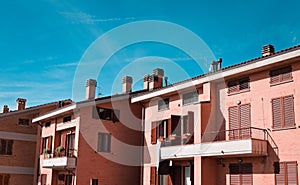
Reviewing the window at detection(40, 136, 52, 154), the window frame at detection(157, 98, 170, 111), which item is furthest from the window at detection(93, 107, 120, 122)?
the window at detection(40, 136, 52, 154)

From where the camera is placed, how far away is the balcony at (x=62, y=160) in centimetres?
2466

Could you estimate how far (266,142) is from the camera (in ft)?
57.6

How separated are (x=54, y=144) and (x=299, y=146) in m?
18.6

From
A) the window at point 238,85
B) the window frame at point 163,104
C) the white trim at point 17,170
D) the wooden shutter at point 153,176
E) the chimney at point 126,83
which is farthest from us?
the white trim at point 17,170

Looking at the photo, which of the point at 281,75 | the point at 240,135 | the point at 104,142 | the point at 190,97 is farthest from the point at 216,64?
the point at 104,142

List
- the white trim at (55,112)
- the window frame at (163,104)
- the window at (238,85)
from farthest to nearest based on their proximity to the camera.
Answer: the white trim at (55,112) < the window frame at (163,104) < the window at (238,85)

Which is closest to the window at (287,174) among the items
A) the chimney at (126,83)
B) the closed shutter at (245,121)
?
the closed shutter at (245,121)

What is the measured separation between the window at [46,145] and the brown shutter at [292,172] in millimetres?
18080

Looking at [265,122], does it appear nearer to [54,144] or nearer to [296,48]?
[296,48]

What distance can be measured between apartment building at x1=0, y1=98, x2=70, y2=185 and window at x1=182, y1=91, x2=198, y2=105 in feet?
45.3

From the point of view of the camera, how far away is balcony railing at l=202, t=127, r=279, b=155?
17625 millimetres

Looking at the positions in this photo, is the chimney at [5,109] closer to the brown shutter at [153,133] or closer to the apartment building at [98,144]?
the apartment building at [98,144]

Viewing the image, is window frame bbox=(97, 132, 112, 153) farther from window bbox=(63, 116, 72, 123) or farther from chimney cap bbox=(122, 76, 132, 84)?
chimney cap bbox=(122, 76, 132, 84)

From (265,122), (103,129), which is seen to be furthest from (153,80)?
(265,122)
